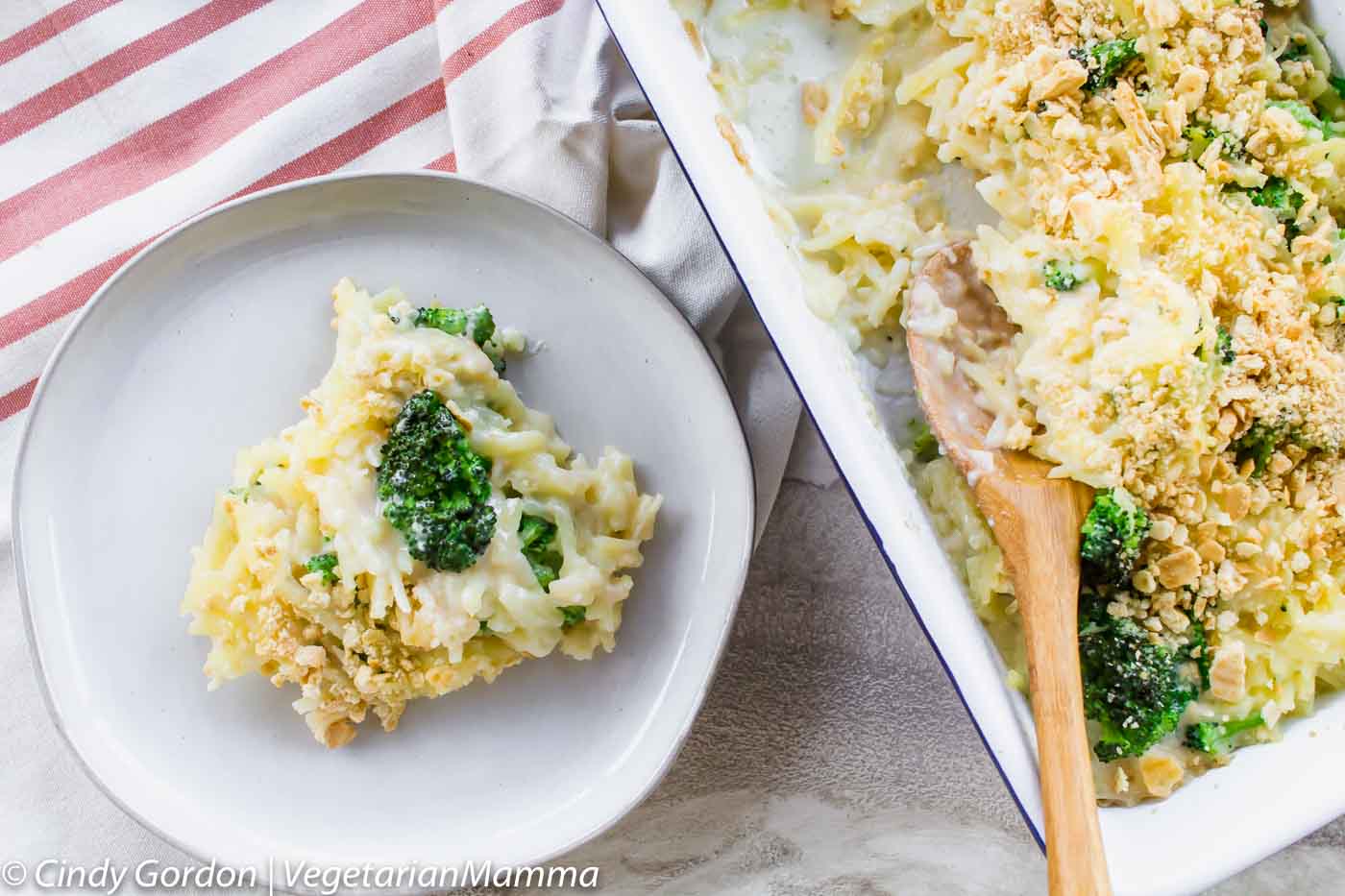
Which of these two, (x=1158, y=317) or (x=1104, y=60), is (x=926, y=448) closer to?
(x=1158, y=317)

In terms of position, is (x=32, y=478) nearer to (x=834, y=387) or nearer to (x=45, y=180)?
(x=45, y=180)

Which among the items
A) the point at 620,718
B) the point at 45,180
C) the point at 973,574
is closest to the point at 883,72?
the point at 973,574

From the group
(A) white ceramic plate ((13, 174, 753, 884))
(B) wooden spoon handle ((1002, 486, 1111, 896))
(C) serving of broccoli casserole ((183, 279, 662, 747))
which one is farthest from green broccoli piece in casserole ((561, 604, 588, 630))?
(B) wooden spoon handle ((1002, 486, 1111, 896))

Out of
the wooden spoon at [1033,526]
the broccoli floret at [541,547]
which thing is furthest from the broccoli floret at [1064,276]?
the broccoli floret at [541,547]

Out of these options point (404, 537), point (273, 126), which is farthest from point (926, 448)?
point (273, 126)

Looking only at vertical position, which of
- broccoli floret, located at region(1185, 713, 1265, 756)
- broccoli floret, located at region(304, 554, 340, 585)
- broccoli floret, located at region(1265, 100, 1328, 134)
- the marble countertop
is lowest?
the marble countertop

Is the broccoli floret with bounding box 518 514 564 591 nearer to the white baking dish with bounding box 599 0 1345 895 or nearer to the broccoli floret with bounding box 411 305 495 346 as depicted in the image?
the broccoli floret with bounding box 411 305 495 346
